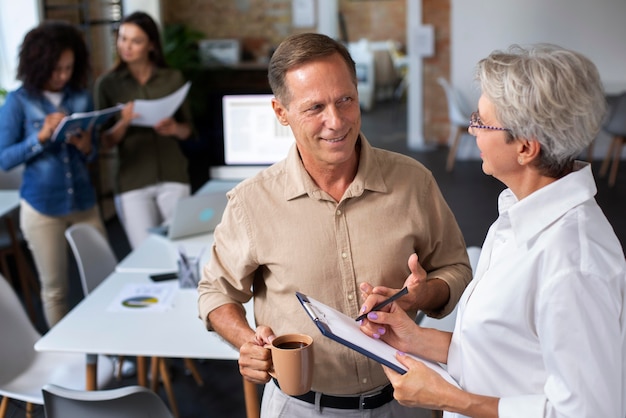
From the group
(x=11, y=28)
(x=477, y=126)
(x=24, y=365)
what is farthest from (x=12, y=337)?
(x=11, y=28)

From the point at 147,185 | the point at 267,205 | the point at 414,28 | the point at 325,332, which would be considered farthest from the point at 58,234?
the point at 414,28

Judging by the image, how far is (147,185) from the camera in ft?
14.0

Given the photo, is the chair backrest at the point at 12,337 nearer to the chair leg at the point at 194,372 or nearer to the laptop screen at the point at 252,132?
the chair leg at the point at 194,372

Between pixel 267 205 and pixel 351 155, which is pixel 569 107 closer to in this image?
pixel 351 155

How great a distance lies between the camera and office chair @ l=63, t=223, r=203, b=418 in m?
3.42

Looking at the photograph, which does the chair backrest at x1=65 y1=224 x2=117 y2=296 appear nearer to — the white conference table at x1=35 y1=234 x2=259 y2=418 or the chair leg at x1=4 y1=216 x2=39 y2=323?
the white conference table at x1=35 y1=234 x2=259 y2=418

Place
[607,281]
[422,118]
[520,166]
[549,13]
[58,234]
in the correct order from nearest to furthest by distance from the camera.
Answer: [607,281]
[520,166]
[58,234]
[549,13]
[422,118]

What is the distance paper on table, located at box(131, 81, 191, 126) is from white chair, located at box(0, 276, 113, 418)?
133 centimetres

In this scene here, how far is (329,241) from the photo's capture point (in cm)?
188

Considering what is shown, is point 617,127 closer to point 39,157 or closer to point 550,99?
point 39,157

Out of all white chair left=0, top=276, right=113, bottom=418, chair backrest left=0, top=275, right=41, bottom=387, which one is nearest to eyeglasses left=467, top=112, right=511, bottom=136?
white chair left=0, top=276, right=113, bottom=418

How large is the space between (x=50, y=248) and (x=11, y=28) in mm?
3302

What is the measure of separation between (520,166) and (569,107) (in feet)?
0.49

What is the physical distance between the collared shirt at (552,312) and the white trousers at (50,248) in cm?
276
